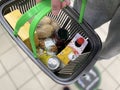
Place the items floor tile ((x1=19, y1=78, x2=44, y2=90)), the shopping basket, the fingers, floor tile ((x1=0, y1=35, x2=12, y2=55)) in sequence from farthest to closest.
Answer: floor tile ((x1=0, y1=35, x2=12, y2=55))
floor tile ((x1=19, y1=78, x2=44, y2=90))
the shopping basket
the fingers

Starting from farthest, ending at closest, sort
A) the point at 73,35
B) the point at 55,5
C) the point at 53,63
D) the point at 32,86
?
1. the point at 32,86
2. the point at 73,35
3. the point at 53,63
4. the point at 55,5

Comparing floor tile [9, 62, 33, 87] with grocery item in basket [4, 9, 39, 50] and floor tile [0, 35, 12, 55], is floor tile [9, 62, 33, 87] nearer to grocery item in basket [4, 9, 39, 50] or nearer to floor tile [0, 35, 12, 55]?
floor tile [0, 35, 12, 55]

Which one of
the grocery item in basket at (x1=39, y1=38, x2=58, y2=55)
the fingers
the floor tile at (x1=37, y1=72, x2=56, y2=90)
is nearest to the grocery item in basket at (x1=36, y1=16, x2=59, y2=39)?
the grocery item in basket at (x1=39, y1=38, x2=58, y2=55)

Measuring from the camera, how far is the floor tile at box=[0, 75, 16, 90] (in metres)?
1.37

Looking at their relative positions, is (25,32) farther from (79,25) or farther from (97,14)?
(97,14)

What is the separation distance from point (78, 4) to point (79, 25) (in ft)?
0.51

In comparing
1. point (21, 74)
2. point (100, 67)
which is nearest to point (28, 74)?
point (21, 74)

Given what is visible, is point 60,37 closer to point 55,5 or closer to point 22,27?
point 22,27

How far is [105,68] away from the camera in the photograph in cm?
142

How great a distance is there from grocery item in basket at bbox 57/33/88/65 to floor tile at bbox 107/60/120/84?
2.05 ft

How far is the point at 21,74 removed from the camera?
1.40 m

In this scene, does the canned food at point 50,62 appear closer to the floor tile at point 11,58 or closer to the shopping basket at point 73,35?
the shopping basket at point 73,35

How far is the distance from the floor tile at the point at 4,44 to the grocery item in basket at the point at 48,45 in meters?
0.66

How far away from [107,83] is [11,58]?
64 cm
